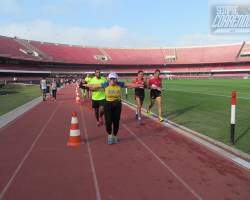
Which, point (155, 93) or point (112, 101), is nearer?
point (112, 101)

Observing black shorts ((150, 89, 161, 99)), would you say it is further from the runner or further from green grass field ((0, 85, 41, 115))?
green grass field ((0, 85, 41, 115))

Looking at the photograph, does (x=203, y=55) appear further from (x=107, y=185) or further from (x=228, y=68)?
(x=107, y=185)

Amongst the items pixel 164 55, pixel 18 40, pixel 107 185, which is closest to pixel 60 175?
pixel 107 185

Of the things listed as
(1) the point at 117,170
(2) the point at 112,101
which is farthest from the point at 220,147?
(1) the point at 117,170

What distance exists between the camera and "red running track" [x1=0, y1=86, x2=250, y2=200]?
19.6ft

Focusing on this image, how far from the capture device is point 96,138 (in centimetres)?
1105

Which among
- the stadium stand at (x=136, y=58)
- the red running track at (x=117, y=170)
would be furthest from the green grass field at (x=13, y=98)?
the stadium stand at (x=136, y=58)

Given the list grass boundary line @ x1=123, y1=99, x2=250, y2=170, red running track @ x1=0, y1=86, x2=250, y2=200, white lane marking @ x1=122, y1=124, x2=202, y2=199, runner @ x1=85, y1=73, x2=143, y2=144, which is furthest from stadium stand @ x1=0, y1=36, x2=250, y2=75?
white lane marking @ x1=122, y1=124, x2=202, y2=199

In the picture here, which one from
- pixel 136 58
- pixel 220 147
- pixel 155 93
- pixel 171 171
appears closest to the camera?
pixel 171 171

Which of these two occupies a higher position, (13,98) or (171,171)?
(171,171)

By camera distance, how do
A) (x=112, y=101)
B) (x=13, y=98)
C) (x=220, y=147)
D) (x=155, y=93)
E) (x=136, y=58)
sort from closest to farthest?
(x=220, y=147) < (x=112, y=101) < (x=155, y=93) < (x=13, y=98) < (x=136, y=58)

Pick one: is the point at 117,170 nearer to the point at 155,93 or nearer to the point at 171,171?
the point at 171,171

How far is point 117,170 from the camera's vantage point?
Answer: 7328 millimetres

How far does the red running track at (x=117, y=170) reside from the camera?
597cm
